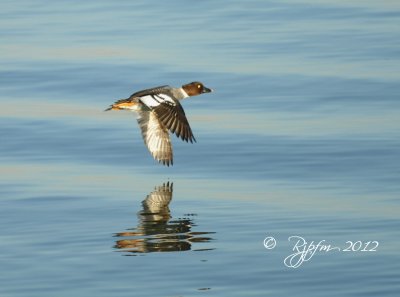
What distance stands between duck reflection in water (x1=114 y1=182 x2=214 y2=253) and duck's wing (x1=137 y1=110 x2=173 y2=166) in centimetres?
127

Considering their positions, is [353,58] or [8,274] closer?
[8,274]

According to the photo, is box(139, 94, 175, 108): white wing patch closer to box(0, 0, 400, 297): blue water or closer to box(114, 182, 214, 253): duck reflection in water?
box(0, 0, 400, 297): blue water

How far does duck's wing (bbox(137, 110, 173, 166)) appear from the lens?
13734 mm

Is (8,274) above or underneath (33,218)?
underneath

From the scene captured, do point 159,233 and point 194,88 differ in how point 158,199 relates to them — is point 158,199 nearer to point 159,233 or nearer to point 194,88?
point 159,233

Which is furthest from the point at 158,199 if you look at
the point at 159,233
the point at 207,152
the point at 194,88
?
the point at 194,88

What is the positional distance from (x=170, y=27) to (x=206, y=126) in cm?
604

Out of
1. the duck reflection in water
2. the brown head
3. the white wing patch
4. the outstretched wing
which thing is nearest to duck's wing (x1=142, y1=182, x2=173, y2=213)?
the duck reflection in water

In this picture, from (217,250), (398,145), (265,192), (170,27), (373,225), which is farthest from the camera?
(170,27)

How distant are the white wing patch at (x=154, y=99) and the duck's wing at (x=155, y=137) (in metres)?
0.17

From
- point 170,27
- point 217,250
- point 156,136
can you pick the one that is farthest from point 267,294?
point 170,27

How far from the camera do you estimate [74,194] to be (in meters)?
Result: 12.7

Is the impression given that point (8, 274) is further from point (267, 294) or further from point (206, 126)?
point (206, 126)

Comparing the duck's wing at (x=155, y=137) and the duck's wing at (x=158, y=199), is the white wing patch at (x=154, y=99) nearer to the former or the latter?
the duck's wing at (x=155, y=137)
